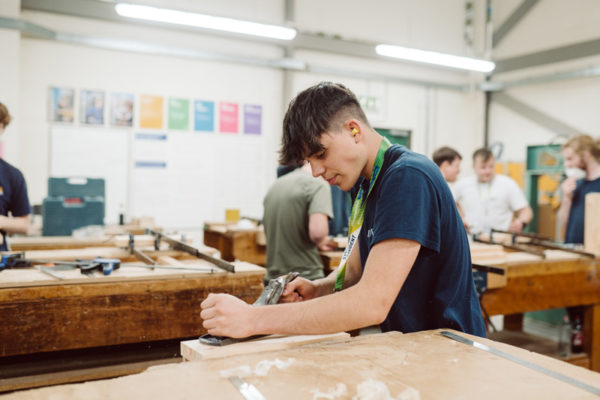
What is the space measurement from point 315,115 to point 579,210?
314 centimetres

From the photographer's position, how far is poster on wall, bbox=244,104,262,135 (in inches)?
245

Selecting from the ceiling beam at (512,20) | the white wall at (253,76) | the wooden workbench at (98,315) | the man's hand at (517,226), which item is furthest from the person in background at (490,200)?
the ceiling beam at (512,20)

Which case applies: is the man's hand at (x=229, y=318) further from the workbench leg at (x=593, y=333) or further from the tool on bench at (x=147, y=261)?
the workbench leg at (x=593, y=333)

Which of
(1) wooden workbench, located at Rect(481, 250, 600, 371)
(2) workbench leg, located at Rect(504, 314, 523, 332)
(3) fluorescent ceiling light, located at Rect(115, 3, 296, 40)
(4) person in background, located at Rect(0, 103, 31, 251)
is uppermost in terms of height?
(3) fluorescent ceiling light, located at Rect(115, 3, 296, 40)

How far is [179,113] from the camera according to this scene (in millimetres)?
5832

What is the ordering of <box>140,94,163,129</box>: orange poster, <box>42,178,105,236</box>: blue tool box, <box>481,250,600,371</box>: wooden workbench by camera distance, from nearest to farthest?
<box>481,250,600,371</box>: wooden workbench, <box>42,178,105,236</box>: blue tool box, <box>140,94,163,129</box>: orange poster

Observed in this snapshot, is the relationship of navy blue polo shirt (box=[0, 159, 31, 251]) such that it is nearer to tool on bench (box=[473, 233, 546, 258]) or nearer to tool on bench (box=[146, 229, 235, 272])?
tool on bench (box=[146, 229, 235, 272])

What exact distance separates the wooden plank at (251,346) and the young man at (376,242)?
0.03m

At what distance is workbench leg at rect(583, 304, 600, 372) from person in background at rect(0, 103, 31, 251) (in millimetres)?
3517

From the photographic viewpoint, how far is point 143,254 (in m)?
2.27

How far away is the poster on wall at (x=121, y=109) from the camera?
18.0 feet

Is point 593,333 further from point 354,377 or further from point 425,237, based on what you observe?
point 354,377

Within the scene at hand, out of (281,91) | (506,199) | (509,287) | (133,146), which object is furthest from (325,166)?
(281,91)

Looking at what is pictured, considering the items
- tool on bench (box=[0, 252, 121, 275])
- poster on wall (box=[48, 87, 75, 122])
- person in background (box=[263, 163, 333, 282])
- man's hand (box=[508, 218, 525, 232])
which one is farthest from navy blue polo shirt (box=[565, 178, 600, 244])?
poster on wall (box=[48, 87, 75, 122])
